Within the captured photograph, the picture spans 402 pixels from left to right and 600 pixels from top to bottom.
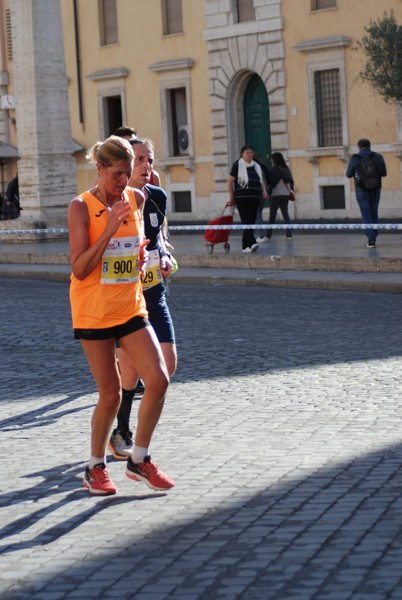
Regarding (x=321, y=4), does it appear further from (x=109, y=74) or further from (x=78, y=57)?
(x=78, y=57)

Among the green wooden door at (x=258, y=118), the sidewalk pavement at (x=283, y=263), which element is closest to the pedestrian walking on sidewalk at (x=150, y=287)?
the sidewalk pavement at (x=283, y=263)

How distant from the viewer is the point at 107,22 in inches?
1658

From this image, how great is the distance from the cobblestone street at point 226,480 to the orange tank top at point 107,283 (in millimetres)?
885

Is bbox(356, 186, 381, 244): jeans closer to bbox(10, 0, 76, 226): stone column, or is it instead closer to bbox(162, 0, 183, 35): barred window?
bbox(10, 0, 76, 226): stone column

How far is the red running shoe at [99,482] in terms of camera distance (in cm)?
704

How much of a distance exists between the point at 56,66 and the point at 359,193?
956 centimetres

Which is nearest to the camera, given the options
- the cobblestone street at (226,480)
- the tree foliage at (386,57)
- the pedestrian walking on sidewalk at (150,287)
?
the cobblestone street at (226,480)

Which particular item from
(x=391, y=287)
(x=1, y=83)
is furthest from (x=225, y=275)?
(x=1, y=83)

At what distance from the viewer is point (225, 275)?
20.7 meters

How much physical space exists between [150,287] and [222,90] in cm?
3064

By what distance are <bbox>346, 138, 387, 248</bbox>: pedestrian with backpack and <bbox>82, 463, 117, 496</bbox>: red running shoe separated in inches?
625

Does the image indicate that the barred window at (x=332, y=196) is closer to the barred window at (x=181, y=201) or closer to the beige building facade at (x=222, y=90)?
the beige building facade at (x=222, y=90)

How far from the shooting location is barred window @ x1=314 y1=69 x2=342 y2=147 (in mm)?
35156

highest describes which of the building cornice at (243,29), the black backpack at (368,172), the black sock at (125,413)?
the building cornice at (243,29)
